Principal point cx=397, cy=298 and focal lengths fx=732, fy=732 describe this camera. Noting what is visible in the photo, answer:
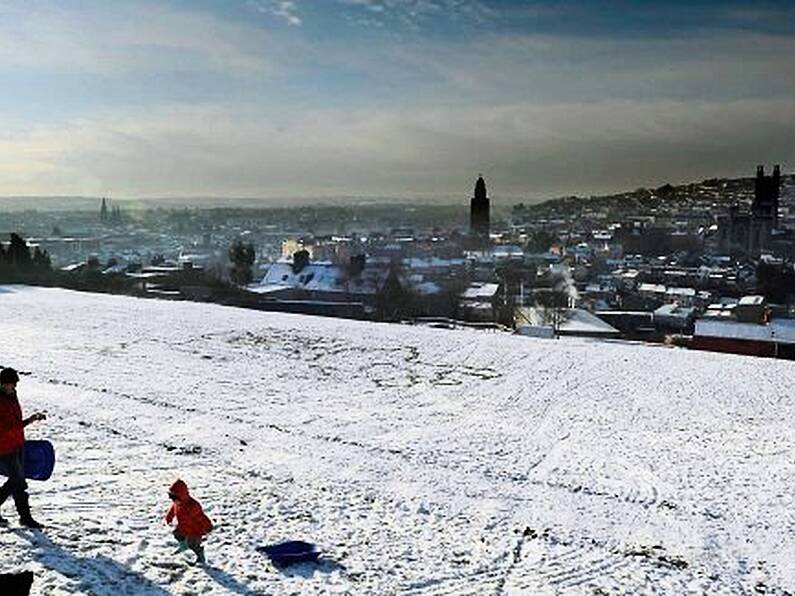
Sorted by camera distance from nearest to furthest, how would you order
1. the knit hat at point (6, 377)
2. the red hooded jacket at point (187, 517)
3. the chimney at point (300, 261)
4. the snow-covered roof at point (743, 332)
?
1. the knit hat at point (6, 377)
2. the red hooded jacket at point (187, 517)
3. the snow-covered roof at point (743, 332)
4. the chimney at point (300, 261)

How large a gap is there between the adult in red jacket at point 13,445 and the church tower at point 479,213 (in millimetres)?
124917

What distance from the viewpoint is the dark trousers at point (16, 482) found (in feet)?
28.5

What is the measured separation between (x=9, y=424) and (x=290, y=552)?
364cm

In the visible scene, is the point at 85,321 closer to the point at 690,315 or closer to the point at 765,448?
the point at 765,448

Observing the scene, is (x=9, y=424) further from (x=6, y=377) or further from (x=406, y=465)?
(x=406, y=465)

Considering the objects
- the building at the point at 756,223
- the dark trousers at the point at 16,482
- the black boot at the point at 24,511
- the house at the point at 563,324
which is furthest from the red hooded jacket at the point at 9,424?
the building at the point at 756,223

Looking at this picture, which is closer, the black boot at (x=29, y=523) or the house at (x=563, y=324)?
the black boot at (x=29, y=523)

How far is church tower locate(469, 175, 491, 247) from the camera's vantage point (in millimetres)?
134625

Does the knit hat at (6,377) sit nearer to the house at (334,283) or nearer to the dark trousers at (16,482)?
the dark trousers at (16,482)

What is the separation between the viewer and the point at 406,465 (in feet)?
44.9

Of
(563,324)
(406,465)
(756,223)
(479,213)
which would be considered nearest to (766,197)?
(756,223)

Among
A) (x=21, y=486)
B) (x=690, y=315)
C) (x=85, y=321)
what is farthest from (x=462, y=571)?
(x=690, y=315)

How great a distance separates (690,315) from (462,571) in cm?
4950

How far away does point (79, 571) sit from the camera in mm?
8039
